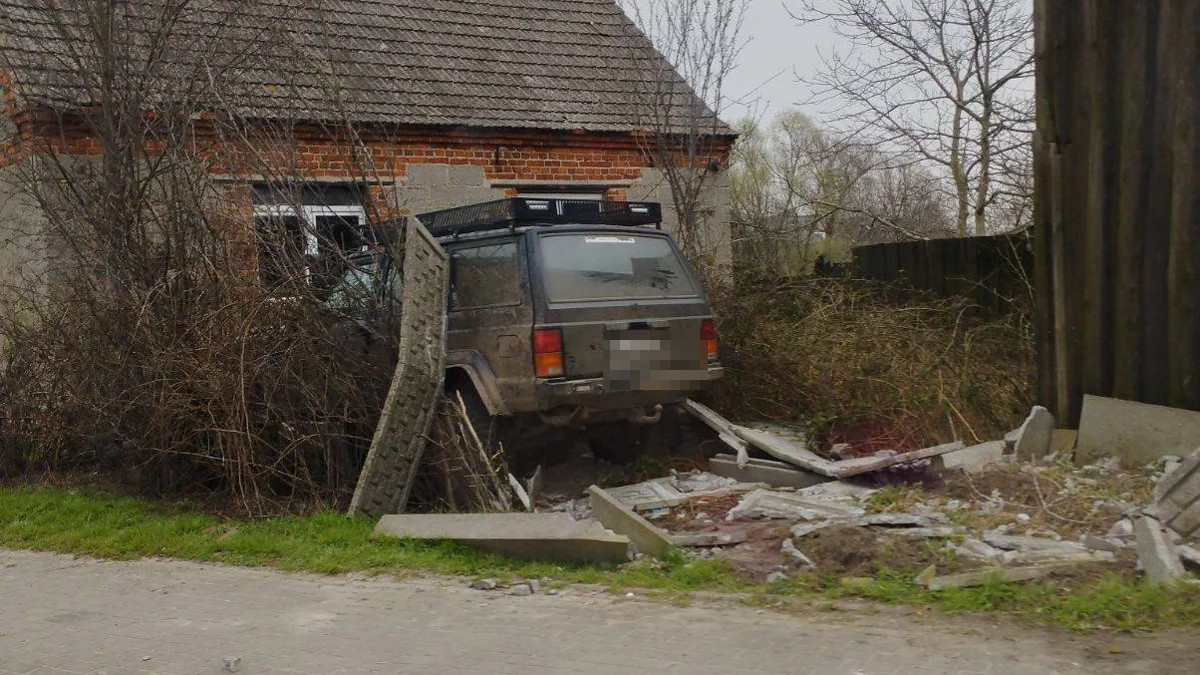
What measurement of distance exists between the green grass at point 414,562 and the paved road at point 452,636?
8.3 inches

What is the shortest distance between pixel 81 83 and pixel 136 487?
3.19 metres

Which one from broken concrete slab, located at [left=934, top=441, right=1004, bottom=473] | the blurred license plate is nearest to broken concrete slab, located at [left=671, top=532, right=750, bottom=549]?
the blurred license plate

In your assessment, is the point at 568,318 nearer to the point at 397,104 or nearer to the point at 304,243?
the point at 304,243

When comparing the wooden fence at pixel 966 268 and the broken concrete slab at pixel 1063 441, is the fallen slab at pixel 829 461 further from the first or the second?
the wooden fence at pixel 966 268

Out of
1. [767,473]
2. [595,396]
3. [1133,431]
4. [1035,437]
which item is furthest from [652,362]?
[1133,431]

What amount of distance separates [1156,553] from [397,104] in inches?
398

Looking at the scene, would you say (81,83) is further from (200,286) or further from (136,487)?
(136,487)

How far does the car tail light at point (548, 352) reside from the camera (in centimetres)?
738

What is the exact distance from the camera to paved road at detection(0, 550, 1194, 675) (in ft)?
14.9

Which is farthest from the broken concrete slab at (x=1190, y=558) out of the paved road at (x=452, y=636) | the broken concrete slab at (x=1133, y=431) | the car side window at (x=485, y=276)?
the car side window at (x=485, y=276)

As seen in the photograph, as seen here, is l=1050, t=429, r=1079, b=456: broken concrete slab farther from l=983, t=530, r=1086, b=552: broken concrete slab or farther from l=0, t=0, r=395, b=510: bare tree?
l=0, t=0, r=395, b=510: bare tree

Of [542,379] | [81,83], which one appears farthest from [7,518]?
[542,379]

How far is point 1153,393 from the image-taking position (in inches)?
285

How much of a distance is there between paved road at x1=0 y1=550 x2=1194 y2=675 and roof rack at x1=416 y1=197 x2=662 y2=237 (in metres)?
2.95
